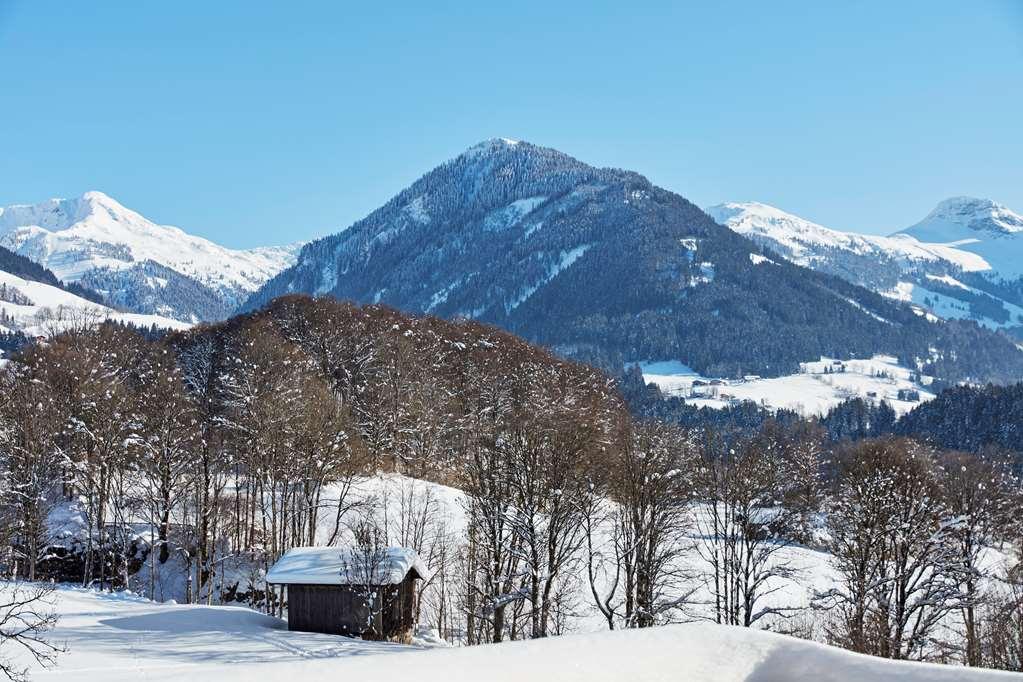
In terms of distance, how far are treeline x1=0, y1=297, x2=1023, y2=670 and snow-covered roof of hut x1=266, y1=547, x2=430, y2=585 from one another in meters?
1.22

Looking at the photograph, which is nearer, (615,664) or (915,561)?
(615,664)

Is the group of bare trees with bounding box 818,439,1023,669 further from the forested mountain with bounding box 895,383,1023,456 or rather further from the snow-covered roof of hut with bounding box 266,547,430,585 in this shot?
the forested mountain with bounding box 895,383,1023,456

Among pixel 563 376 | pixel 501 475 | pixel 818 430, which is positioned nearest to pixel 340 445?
pixel 501 475

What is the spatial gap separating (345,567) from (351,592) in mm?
1196

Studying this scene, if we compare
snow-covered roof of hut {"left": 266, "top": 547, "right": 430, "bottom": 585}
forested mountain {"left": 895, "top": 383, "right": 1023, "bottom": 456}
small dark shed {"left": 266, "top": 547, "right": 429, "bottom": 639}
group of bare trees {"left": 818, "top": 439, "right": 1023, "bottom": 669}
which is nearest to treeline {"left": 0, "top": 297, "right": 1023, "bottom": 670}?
group of bare trees {"left": 818, "top": 439, "right": 1023, "bottom": 669}

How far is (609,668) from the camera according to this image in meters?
14.8

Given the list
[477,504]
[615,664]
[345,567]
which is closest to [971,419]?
[477,504]

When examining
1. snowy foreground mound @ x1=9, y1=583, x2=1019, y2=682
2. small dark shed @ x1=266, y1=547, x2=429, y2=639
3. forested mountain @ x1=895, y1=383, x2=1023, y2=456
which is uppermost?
forested mountain @ x1=895, y1=383, x2=1023, y2=456

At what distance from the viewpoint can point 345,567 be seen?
36406 mm

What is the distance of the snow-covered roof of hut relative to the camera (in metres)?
36.1

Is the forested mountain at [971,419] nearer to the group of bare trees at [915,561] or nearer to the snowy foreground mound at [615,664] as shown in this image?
the group of bare trees at [915,561]

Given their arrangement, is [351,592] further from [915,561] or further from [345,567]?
[915,561]

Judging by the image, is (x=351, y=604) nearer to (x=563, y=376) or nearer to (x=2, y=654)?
(x=2, y=654)

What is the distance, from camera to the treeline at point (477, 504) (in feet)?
125
